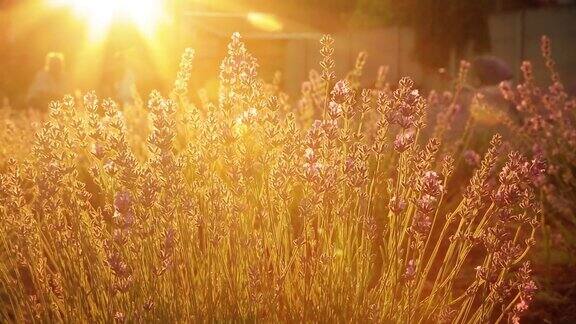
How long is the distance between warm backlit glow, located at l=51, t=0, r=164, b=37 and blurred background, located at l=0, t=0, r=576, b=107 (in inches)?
1.5

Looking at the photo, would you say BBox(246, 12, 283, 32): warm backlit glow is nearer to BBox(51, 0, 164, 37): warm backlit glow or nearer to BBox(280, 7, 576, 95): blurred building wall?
BBox(280, 7, 576, 95): blurred building wall

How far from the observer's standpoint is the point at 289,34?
2792 centimetres

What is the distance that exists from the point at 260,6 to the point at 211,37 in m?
4.30

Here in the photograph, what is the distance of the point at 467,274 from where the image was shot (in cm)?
479

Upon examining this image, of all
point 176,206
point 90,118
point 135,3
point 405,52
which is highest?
point 90,118

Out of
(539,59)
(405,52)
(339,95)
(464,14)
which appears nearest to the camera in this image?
(339,95)

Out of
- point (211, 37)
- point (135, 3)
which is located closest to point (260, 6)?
point (211, 37)

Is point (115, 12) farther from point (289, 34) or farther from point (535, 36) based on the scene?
point (535, 36)

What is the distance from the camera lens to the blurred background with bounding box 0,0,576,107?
20016 millimetres

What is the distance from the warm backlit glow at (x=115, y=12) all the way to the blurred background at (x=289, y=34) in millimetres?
39

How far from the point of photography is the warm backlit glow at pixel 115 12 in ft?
56.1

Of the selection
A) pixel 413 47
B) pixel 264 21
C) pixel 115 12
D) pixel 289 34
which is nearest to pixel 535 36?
pixel 413 47

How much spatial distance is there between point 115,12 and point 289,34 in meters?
8.58

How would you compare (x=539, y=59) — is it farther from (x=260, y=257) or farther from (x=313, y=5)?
(x=260, y=257)
